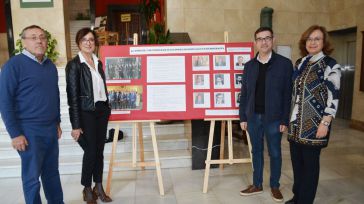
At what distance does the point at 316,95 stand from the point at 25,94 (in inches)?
84.8

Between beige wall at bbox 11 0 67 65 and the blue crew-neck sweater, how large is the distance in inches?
163

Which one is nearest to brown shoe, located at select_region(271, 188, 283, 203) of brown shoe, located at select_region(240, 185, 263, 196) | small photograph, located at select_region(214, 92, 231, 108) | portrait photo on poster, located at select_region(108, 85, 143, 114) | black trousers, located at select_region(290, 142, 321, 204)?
brown shoe, located at select_region(240, 185, 263, 196)

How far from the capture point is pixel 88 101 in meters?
2.61

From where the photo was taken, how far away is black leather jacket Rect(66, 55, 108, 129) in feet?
8.47

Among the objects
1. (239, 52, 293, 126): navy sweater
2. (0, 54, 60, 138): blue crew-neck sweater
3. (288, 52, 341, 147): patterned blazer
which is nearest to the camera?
(0, 54, 60, 138): blue crew-neck sweater

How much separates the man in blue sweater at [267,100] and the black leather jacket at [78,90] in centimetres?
144

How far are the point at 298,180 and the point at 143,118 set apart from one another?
5.01 feet

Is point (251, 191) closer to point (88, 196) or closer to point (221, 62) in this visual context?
point (221, 62)

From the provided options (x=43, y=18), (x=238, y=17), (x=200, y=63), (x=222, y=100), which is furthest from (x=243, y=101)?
(x=43, y=18)

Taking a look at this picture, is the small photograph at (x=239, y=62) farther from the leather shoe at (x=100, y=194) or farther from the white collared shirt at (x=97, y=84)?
the leather shoe at (x=100, y=194)

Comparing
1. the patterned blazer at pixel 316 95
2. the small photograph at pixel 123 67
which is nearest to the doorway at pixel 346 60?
the patterned blazer at pixel 316 95

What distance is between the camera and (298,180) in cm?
259

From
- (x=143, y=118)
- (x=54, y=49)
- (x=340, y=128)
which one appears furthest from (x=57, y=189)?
(x=340, y=128)

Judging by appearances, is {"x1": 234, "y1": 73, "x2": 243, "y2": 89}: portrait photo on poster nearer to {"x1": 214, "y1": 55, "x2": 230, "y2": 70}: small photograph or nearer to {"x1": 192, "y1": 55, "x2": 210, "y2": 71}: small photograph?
A: {"x1": 214, "y1": 55, "x2": 230, "y2": 70}: small photograph
